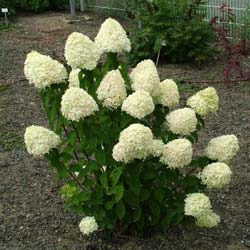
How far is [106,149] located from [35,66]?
0.51 meters

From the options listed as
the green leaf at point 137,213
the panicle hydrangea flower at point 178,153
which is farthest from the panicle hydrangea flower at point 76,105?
the green leaf at point 137,213

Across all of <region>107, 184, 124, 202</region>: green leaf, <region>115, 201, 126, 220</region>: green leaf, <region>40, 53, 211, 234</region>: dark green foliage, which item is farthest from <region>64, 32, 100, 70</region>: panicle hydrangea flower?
<region>115, 201, 126, 220</region>: green leaf

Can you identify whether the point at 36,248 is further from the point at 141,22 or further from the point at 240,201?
the point at 141,22

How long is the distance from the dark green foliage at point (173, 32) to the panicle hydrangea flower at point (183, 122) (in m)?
3.90

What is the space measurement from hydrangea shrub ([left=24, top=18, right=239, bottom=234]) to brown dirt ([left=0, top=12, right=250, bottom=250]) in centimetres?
20

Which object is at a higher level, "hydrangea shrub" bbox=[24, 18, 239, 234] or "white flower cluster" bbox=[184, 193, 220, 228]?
"hydrangea shrub" bbox=[24, 18, 239, 234]

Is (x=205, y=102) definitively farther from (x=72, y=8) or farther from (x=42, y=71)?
(x=72, y=8)

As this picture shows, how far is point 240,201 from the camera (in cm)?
379

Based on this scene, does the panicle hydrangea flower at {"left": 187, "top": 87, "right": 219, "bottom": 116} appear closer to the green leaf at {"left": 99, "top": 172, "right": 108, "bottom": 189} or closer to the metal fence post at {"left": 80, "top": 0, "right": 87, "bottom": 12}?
the green leaf at {"left": 99, "top": 172, "right": 108, "bottom": 189}

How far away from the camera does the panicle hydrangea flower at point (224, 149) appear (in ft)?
9.93

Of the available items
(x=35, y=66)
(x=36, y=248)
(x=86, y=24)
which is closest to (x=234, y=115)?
(x=36, y=248)

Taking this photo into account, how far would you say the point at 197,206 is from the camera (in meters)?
2.92

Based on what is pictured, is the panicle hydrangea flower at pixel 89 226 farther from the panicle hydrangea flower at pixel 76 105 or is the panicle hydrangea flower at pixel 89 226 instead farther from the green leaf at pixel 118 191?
the panicle hydrangea flower at pixel 76 105

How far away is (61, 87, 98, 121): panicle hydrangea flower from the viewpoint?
2617 mm
